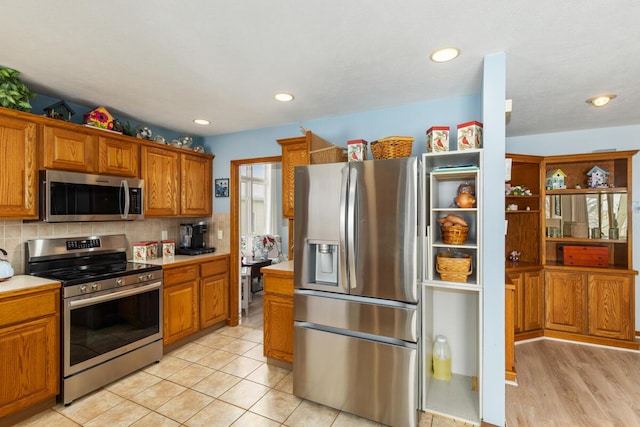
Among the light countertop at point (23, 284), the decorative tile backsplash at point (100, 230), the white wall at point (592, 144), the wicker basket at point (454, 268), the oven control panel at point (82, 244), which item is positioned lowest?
the light countertop at point (23, 284)

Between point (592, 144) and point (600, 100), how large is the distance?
127 cm

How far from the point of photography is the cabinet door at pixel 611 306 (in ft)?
10.8

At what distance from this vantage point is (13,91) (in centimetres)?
219

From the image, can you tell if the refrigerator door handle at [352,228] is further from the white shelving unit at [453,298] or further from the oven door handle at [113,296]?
the oven door handle at [113,296]

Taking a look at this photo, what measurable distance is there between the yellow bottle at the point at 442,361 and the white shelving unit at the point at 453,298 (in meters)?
0.05

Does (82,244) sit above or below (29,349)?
above

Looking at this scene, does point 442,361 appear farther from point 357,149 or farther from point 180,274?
point 180,274

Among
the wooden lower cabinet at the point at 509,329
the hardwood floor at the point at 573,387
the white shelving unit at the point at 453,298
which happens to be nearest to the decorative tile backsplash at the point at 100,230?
the white shelving unit at the point at 453,298

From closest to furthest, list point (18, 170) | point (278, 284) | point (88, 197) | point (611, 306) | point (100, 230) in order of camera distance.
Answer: point (18, 170), point (88, 197), point (278, 284), point (100, 230), point (611, 306)

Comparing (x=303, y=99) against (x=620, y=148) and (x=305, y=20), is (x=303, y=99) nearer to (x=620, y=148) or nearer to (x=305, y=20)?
(x=305, y=20)

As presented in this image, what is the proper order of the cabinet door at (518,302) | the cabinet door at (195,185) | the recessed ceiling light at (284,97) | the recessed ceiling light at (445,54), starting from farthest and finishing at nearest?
1. the cabinet door at (195,185)
2. the cabinet door at (518,302)
3. the recessed ceiling light at (284,97)
4. the recessed ceiling light at (445,54)

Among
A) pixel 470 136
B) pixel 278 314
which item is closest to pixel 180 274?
pixel 278 314

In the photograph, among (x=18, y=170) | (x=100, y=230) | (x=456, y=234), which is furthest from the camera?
(x=100, y=230)

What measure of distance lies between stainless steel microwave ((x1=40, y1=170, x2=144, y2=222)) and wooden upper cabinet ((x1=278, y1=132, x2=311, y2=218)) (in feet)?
4.96
